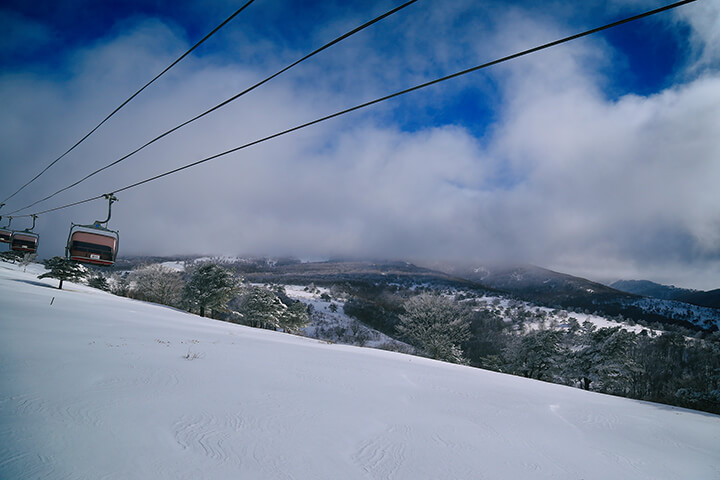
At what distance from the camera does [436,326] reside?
3950 centimetres

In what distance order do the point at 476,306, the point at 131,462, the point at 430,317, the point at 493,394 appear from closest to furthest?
the point at 131,462 < the point at 493,394 < the point at 430,317 < the point at 476,306

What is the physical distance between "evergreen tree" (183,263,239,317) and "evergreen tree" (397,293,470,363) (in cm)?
2590

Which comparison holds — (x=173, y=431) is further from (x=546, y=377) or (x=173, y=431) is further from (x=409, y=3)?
(x=546, y=377)

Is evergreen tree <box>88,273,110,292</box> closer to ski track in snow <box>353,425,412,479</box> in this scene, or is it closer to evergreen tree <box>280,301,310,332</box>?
evergreen tree <box>280,301,310,332</box>

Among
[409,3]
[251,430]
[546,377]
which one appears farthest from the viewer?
[546,377]

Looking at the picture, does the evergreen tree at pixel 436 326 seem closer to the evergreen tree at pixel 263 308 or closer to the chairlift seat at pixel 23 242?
the evergreen tree at pixel 263 308

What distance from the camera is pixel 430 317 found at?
1631 inches

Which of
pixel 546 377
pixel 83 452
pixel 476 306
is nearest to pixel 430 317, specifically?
pixel 546 377

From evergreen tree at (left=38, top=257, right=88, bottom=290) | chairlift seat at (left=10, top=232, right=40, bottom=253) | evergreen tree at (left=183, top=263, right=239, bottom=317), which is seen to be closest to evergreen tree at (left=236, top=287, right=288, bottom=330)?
evergreen tree at (left=183, top=263, right=239, bottom=317)

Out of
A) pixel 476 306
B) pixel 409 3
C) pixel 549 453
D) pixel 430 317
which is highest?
pixel 409 3

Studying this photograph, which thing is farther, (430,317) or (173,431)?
(430,317)

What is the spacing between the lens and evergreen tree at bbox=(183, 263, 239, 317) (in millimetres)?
45219

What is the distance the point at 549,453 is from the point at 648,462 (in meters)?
2.12

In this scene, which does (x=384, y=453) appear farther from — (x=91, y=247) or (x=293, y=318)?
(x=293, y=318)
